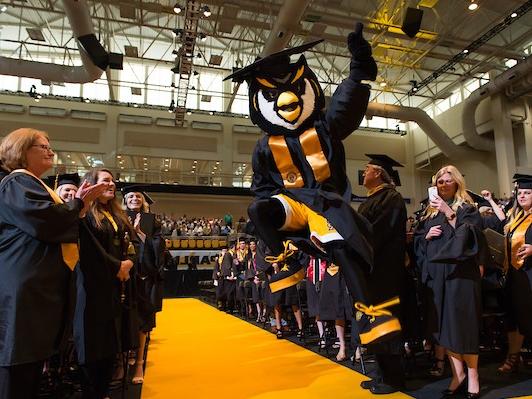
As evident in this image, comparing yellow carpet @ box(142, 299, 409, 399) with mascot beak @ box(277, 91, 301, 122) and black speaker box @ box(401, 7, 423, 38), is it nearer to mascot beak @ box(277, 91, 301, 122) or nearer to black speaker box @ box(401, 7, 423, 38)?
mascot beak @ box(277, 91, 301, 122)

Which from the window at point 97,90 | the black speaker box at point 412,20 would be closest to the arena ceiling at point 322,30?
the window at point 97,90

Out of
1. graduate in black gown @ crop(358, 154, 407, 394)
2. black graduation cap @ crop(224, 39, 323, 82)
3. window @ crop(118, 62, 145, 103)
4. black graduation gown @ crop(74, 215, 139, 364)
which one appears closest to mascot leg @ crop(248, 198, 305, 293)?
graduate in black gown @ crop(358, 154, 407, 394)

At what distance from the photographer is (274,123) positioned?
258 centimetres

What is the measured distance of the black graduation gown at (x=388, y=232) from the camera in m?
3.00

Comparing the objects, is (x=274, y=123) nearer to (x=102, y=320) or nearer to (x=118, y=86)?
(x=102, y=320)

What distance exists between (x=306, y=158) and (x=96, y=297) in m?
1.56

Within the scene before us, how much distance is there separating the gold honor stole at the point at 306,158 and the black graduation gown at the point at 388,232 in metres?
0.72

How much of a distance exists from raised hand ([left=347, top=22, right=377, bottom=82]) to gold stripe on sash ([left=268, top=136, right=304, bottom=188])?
21.2 inches

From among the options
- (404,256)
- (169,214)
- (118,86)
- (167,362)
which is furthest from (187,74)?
(404,256)

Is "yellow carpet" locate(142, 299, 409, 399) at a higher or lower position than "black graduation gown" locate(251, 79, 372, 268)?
lower

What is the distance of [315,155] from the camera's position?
250cm

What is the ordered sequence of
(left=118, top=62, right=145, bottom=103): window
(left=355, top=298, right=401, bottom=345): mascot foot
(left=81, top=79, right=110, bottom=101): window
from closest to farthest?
(left=355, top=298, right=401, bottom=345): mascot foot
(left=118, top=62, right=145, bottom=103): window
(left=81, top=79, right=110, bottom=101): window

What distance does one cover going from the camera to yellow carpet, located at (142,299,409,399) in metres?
3.39

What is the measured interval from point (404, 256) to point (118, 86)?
18.3 metres
